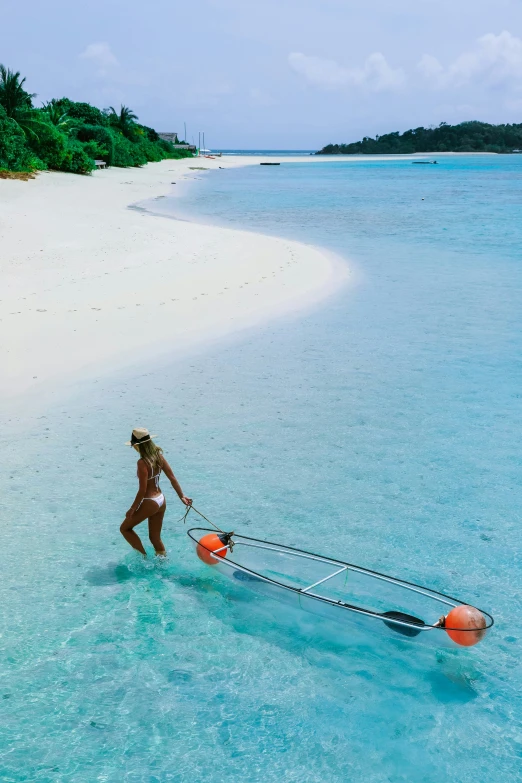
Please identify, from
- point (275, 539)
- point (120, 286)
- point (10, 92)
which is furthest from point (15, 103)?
point (275, 539)

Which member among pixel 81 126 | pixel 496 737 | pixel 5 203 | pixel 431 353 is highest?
pixel 81 126

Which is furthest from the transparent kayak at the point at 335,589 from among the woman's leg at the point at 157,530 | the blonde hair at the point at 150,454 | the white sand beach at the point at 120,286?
the white sand beach at the point at 120,286

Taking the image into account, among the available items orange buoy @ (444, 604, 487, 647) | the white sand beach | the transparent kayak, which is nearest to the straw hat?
the transparent kayak

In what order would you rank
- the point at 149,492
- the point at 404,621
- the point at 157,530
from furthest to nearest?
the point at 157,530
the point at 149,492
the point at 404,621

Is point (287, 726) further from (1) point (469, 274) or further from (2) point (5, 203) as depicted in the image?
(2) point (5, 203)

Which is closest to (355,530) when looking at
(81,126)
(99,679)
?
(99,679)

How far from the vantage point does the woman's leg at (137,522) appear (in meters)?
6.66

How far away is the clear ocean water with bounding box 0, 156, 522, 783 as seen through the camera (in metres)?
5.02

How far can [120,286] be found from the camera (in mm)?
16891

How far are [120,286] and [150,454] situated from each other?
11241 millimetres

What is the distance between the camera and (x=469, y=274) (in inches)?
904

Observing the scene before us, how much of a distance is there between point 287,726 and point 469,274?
20079 mm

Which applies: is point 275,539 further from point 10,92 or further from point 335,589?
point 10,92

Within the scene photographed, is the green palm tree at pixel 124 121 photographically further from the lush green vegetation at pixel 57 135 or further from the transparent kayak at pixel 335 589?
the transparent kayak at pixel 335 589
